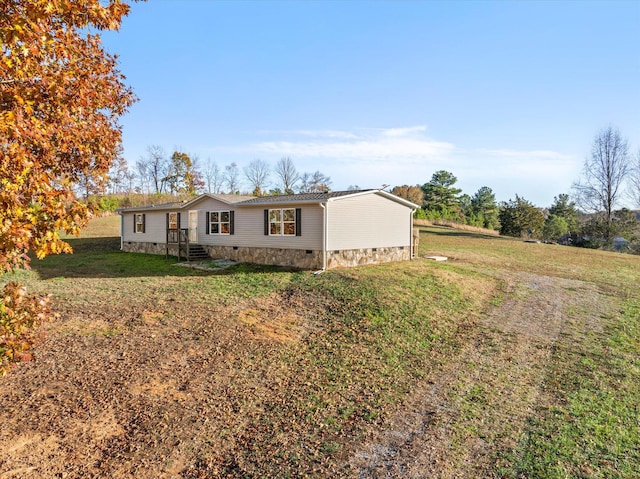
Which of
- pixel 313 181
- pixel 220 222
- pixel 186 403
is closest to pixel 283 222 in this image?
pixel 220 222

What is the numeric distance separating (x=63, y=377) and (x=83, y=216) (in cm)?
390

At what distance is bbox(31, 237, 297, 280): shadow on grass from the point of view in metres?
14.6

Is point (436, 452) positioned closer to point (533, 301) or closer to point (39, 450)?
point (39, 450)

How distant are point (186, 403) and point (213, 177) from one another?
50209 mm

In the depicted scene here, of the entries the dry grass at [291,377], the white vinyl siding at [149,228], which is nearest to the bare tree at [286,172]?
the white vinyl siding at [149,228]

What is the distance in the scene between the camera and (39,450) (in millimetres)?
3988

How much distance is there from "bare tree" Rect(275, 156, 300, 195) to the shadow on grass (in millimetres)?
36047

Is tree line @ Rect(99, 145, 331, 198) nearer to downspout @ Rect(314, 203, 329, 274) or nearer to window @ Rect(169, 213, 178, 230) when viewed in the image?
window @ Rect(169, 213, 178, 230)

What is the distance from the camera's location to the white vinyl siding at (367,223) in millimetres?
14914

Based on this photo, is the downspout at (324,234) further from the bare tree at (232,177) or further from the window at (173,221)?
the bare tree at (232,177)

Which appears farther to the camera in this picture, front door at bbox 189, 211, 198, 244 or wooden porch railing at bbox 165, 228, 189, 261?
front door at bbox 189, 211, 198, 244

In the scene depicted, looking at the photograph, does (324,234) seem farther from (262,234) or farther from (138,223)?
(138,223)

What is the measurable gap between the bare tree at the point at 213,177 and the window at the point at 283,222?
37.6 m

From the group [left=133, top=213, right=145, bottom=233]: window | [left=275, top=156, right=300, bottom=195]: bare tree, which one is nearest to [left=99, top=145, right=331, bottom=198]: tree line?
[left=275, top=156, right=300, bottom=195]: bare tree
